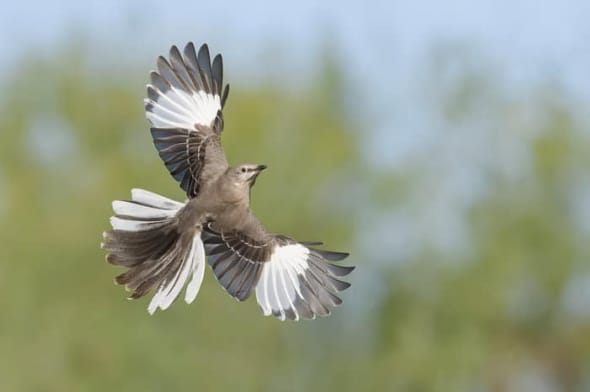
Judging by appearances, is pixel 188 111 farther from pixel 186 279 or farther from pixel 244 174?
pixel 186 279

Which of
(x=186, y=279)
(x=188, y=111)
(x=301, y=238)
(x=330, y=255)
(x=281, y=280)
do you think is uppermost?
(x=301, y=238)

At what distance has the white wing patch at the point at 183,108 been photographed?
23.1 feet

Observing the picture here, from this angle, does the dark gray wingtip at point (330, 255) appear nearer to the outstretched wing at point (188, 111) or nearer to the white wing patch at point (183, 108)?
the outstretched wing at point (188, 111)

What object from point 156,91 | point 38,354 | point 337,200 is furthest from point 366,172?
point 156,91

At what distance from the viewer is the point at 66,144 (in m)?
18.8

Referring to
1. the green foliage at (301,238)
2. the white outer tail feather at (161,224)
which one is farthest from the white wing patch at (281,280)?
the green foliage at (301,238)

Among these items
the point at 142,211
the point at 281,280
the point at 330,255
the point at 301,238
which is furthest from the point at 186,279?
the point at 301,238

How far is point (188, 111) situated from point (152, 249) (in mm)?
746

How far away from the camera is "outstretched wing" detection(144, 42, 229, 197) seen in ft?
22.6

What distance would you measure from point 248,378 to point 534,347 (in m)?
4.40

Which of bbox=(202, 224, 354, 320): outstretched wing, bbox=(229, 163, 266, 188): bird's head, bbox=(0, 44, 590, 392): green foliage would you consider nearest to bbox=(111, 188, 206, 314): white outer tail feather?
bbox=(202, 224, 354, 320): outstretched wing

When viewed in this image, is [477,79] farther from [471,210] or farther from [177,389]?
[177,389]

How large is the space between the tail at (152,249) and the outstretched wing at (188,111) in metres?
0.24

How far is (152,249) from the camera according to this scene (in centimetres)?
661
